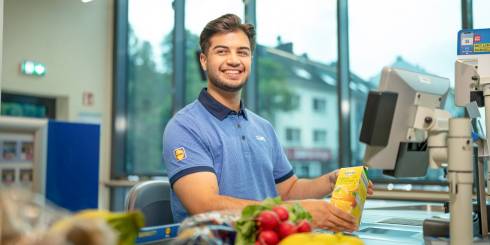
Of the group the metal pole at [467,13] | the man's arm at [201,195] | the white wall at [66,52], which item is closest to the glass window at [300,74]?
the metal pole at [467,13]

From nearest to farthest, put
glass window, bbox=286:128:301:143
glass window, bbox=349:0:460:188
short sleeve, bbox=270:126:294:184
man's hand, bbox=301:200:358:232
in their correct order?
man's hand, bbox=301:200:358:232 < short sleeve, bbox=270:126:294:184 < glass window, bbox=349:0:460:188 < glass window, bbox=286:128:301:143

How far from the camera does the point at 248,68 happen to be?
1.93 m

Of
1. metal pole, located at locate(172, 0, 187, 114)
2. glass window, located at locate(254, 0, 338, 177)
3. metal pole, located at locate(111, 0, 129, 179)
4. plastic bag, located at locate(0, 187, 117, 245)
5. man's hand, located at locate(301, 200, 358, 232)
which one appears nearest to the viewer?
plastic bag, located at locate(0, 187, 117, 245)

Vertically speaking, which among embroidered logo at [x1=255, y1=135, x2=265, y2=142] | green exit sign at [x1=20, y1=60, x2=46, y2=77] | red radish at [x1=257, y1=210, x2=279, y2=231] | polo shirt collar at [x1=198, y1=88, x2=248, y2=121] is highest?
green exit sign at [x1=20, y1=60, x2=46, y2=77]

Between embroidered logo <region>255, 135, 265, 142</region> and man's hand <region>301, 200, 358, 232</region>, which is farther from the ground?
embroidered logo <region>255, 135, 265, 142</region>

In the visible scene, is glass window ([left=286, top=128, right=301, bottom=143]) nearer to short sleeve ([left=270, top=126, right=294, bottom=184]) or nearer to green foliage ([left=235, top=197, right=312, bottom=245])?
short sleeve ([left=270, top=126, right=294, bottom=184])

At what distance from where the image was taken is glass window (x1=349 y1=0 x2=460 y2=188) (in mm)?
3805

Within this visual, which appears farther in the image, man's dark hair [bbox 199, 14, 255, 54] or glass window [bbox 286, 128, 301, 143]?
glass window [bbox 286, 128, 301, 143]

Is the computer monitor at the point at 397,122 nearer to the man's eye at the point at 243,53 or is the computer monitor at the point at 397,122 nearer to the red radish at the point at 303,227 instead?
the red radish at the point at 303,227

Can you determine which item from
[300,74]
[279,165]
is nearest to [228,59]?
[279,165]

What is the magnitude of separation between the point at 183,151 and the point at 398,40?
114 inches

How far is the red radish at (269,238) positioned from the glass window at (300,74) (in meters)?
3.52

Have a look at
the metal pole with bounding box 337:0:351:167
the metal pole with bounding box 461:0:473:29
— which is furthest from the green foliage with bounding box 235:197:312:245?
the metal pole with bounding box 337:0:351:167

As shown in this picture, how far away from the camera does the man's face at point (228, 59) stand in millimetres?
→ 1890
